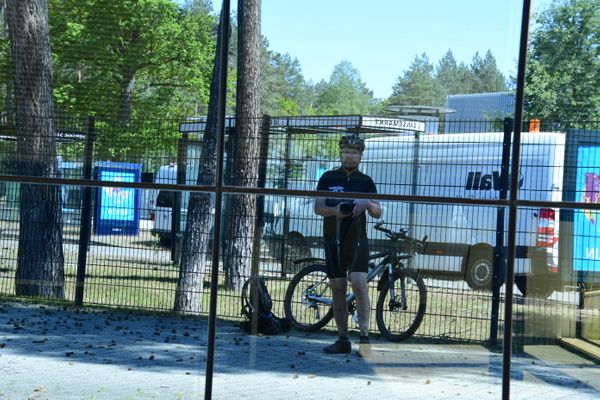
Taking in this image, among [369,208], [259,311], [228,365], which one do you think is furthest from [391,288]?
[228,365]

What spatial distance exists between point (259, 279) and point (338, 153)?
2.31 ft

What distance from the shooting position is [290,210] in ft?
12.6

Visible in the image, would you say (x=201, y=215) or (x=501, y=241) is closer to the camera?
(x=501, y=241)

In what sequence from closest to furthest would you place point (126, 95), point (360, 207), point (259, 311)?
point (360, 207) < point (259, 311) < point (126, 95)

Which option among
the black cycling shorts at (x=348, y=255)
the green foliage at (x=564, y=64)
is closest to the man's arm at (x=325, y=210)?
Answer: the black cycling shorts at (x=348, y=255)

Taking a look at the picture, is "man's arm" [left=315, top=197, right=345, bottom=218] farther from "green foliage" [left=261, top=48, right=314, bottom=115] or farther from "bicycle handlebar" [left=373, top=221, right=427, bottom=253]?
"green foliage" [left=261, top=48, right=314, bottom=115]

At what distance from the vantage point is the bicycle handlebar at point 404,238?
3707mm

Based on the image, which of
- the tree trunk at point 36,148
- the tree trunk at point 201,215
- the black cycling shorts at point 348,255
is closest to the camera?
the black cycling shorts at point 348,255

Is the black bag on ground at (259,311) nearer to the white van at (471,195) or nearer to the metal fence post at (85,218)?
the white van at (471,195)

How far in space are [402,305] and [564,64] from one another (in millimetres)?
1287

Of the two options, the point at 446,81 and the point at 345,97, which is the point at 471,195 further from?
the point at 345,97

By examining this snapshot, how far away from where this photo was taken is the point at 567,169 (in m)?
3.61

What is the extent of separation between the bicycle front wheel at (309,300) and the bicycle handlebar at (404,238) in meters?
0.32

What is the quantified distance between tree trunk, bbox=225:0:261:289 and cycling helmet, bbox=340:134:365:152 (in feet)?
1.38
